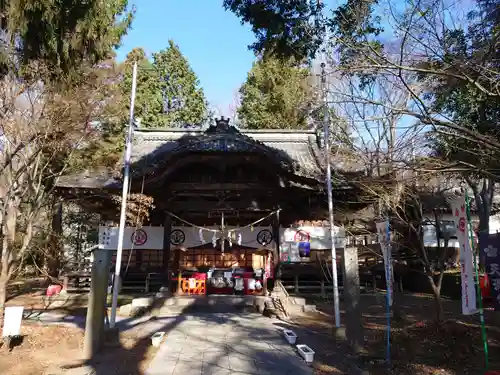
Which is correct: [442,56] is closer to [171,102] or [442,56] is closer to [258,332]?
[258,332]

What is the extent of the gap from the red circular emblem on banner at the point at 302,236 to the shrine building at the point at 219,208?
4 cm

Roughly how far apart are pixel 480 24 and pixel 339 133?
899 cm

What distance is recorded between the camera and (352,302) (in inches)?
317

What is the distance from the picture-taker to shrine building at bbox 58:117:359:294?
41.4 feet

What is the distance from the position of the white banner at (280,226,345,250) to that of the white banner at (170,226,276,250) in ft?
2.24

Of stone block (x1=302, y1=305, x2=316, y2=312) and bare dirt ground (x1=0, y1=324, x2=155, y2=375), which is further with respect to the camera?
stone block (x1=302, y1=305, x2=316, y2=312)

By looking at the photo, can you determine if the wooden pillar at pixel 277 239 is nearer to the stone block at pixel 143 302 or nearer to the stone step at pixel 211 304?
the stone step at pixel 211 304

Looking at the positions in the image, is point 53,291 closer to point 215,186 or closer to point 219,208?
point 219,208

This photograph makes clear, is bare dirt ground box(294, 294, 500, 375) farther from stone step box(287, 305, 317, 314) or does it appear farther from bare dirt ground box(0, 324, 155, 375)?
bare dirt ground box(0, 324, 155, 375)

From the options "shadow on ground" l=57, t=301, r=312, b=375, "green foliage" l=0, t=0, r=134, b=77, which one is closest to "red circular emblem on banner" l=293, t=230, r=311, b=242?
"shadow on ground" l=57, t=301, r=312, b=375

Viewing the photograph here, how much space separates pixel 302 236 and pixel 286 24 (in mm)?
9733

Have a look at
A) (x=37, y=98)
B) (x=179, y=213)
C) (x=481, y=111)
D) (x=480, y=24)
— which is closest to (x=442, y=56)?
(x=480, y=24)

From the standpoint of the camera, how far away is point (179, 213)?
577 inches

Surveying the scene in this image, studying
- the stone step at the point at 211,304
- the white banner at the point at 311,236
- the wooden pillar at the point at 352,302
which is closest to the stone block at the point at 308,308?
the stone step at the point at 211,304
